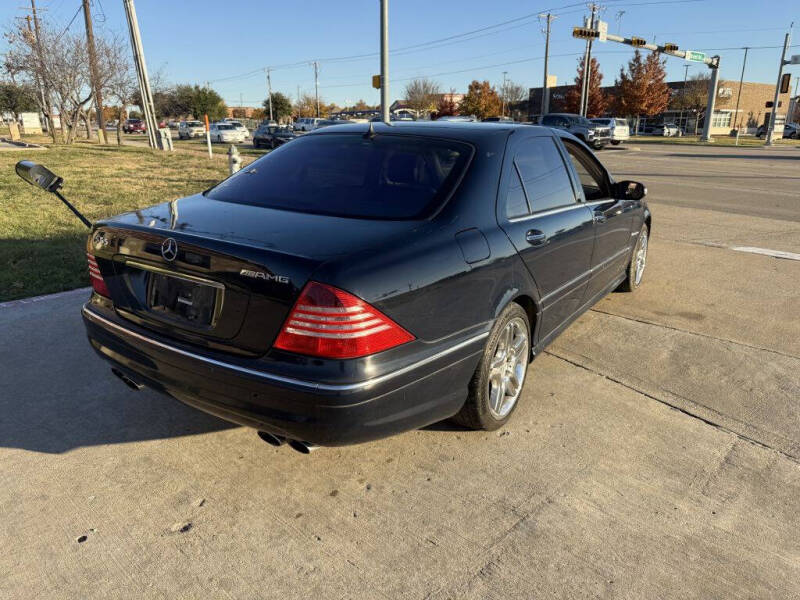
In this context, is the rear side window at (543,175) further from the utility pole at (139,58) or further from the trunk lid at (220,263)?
the utility pole at (139,58)

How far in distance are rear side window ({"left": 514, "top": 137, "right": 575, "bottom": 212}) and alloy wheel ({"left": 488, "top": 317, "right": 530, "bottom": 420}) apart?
2.37ft

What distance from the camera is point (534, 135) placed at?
3.56 m

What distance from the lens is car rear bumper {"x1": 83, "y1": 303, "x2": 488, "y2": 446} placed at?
2.19 metres

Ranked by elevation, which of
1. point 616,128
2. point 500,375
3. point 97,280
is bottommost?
point 500,375

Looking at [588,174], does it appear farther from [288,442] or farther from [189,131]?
[189,131]

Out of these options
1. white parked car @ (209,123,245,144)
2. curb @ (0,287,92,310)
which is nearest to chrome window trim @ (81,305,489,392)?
curb @ (0,287,92,310)

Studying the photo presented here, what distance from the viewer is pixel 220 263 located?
226cm

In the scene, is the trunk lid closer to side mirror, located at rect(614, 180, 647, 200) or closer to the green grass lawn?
side mirror, located at rect(614, 180, 647, 200)

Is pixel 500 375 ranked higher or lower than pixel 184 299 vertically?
lower

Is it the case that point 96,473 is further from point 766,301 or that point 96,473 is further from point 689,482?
point 766,301

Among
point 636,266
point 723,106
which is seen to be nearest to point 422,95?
point 723,106

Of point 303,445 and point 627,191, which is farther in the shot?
point 627,191

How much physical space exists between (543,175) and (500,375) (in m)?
1.29

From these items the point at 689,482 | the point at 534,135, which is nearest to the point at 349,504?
the point at 689,482
